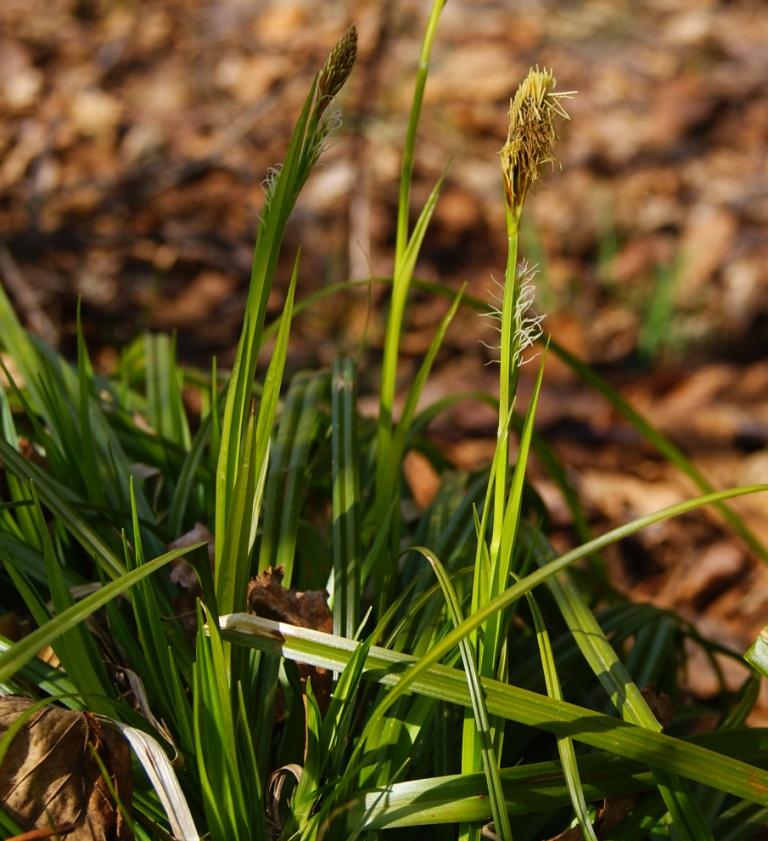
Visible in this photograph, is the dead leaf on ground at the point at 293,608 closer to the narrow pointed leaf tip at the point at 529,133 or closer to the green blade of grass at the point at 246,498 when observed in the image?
the green blade of grass at the point at 246,498

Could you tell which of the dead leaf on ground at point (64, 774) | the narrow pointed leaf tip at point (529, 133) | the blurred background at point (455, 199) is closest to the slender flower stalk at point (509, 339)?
the narrow pointed leaf tip at point (529, 133)

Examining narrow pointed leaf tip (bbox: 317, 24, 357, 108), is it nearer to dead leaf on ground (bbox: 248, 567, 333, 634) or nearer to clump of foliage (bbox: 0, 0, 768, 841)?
clump of foliage (bbox: 0, 0, 768, 841)

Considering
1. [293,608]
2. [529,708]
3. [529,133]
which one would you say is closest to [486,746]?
[529,708]

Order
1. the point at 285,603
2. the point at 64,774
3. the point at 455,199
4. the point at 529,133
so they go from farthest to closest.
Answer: the point at 455,199 → the point at 285,603 → the point at 64,774 → the point at 529,133

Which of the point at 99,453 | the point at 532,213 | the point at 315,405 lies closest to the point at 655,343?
the point at 532,213

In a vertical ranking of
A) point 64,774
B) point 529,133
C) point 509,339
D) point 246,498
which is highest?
point 529,133

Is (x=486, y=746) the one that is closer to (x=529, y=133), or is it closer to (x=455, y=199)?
(x=529, y=133)
